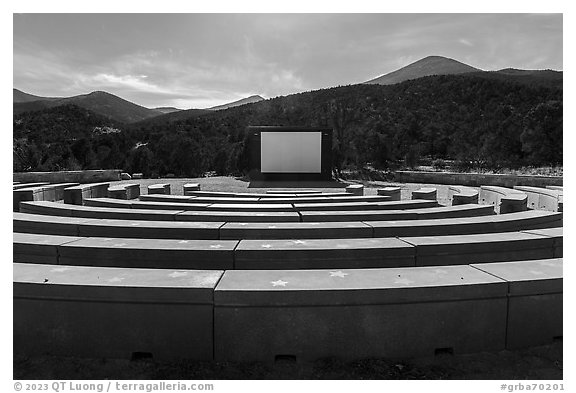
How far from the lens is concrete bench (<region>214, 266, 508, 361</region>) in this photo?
423 centimetres

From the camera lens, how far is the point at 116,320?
4.30m

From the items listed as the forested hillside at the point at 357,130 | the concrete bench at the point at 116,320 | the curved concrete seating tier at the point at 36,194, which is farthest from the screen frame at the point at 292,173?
the concrete bench at the point at 116,320

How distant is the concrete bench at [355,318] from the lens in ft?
13.9

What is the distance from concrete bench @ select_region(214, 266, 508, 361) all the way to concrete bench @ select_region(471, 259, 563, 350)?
4.9 inches

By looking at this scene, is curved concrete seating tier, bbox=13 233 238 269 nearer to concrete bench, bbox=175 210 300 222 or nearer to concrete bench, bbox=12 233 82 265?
concrete bench, bbox=12 233 82 265

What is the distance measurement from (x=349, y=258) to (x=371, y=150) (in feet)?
148

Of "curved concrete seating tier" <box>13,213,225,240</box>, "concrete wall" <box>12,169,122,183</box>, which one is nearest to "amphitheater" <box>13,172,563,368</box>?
"curved concrete seating tier" <box>13,213,225,240</box>

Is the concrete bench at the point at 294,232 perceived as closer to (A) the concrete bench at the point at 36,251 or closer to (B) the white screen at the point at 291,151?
(A) the concrete bench at the point at 36,251

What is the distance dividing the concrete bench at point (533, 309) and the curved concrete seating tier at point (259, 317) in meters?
0.03

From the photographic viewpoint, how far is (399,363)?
424cm

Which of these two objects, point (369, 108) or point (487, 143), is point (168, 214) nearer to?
point (487, 143)

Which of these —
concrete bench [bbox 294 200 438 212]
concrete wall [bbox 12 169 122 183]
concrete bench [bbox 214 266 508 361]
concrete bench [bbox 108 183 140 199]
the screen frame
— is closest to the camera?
concrete bench [bbox 214 266 508 361]

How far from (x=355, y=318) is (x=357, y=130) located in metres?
67.4

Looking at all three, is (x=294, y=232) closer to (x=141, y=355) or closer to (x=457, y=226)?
(x=457, y=226)
